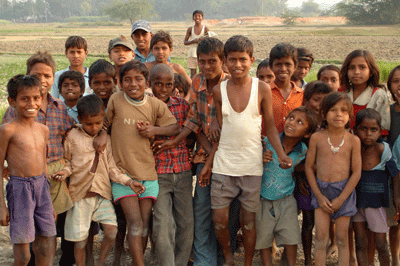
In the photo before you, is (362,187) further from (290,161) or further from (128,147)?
(128,147)

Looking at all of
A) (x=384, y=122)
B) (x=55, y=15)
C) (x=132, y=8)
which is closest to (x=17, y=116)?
(x=384, y=122)

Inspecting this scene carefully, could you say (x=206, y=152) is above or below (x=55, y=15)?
below

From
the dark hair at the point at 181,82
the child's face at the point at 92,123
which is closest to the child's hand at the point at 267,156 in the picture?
the child's face at the point at 92,123

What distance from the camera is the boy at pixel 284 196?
10.7 ft

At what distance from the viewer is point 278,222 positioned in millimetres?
3303

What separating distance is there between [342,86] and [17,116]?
2.95 metres

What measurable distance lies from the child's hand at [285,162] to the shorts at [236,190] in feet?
0.75

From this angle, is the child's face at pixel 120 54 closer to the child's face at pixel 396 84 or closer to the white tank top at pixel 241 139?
the white tank top at pixel 241 139

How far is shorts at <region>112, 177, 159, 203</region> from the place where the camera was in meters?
3.18

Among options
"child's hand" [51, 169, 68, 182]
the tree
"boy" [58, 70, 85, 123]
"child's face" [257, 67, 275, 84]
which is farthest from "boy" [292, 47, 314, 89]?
the tree

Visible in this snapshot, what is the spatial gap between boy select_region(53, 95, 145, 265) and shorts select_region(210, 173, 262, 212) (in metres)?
0.62

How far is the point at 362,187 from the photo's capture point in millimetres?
3201

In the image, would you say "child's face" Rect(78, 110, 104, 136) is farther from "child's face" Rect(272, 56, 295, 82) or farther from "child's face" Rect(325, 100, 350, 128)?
"child's face" Rect(325, 100, 350, 128)

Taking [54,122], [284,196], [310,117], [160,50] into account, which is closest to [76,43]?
[160,50]
